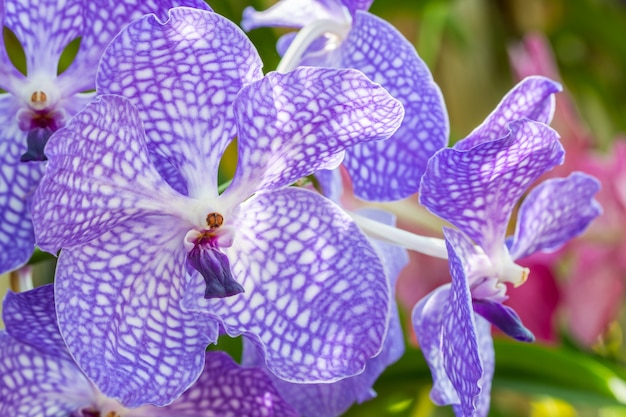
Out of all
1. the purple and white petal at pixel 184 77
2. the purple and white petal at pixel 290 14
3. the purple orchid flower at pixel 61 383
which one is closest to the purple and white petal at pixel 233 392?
the purple orchid flower at pixel 61 383

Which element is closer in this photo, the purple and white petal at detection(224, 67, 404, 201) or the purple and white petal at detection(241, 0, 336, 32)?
the purple and white petal at detection(224, 67, 404, 201)

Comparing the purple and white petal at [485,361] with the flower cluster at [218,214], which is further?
the purple and white petal at [485,361]

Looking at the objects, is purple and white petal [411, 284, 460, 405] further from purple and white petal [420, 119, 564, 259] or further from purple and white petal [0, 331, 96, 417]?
purple and white petal [0, 331, 96, 417]

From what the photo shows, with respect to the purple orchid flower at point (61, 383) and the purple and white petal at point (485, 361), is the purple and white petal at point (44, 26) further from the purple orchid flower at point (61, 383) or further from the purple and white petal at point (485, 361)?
the purple and white petal at point (485, 361)

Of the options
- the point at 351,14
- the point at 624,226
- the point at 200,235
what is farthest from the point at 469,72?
the point at 200,235

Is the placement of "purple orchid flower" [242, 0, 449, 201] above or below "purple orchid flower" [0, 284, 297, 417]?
above

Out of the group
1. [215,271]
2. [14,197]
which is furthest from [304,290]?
[14,197]

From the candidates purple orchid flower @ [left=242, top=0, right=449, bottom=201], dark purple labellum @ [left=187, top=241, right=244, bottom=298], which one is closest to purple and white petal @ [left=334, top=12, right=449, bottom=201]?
purple orchid flower @ [left=242, top=0, right=449, bottom=201]
